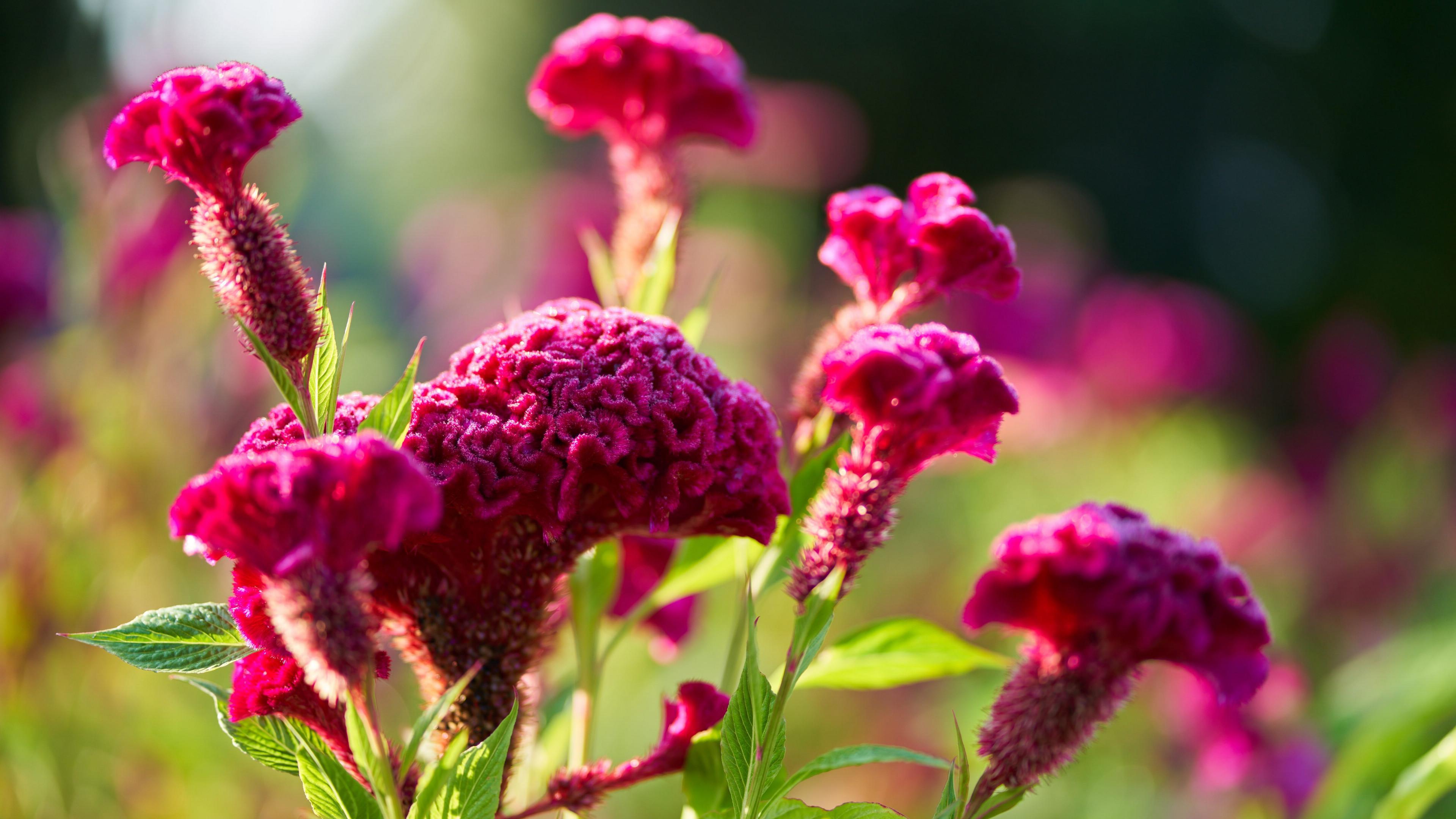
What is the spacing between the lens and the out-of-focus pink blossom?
10.8 feet

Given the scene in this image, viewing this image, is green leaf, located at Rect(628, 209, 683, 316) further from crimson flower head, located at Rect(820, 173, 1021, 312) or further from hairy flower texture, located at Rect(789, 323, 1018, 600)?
hairy flower texture, located at Rect(789, 323, 1018, 600)

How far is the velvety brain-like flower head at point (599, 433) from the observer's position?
0.59m

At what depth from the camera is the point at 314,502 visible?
0.48m

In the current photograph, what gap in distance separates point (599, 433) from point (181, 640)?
0.28 metres

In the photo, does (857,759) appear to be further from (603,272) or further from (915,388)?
(603,272)

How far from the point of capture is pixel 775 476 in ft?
2.15

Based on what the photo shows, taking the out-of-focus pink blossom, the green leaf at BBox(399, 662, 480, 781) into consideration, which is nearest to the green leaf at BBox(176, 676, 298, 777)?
the green leaf at BBox(399, 662, 480, 781)

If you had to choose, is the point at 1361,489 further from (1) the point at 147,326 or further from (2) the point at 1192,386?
(1) the point at 147,326

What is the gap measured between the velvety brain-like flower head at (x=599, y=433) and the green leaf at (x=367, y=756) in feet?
0.40

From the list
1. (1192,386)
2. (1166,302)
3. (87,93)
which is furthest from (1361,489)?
(87,93)

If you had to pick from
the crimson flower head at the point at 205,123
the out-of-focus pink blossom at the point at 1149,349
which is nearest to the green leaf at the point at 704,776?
the crimson flower head at the point at 205,123

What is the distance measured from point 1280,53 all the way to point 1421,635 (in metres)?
4.95

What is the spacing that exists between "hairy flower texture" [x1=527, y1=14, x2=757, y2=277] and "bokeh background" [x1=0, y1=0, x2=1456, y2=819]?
A: 16 cm

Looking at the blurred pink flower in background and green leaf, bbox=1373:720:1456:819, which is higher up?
the blurred pink flower in background
